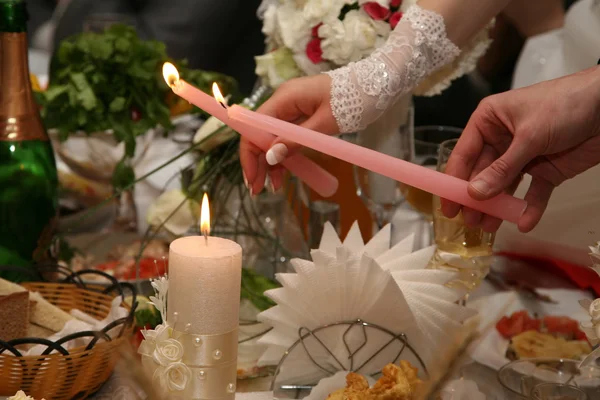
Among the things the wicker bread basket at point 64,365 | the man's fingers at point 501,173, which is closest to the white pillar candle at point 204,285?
the wicker bread basket at point 64,365

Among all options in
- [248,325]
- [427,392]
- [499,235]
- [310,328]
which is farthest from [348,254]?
[499,235]

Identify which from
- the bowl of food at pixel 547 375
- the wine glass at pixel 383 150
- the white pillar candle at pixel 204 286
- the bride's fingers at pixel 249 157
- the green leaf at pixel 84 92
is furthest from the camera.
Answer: the green leaf at pixel 84 92

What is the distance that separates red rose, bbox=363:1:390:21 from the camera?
42.4 inches

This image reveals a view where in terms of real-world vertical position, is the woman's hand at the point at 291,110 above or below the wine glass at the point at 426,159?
above

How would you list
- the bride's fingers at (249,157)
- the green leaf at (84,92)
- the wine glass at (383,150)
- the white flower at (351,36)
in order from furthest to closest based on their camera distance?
the green leaf at (84,92), the wine glass at (383,150), the white flower at (351,36), the bride's fingers at (249,157)

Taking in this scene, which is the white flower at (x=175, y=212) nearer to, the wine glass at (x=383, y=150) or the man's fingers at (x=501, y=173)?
the wine glass at (x=383, y=150)

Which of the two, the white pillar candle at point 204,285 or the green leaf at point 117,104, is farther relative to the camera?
the green leaf at point 117,104

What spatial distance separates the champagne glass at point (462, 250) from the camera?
878mm

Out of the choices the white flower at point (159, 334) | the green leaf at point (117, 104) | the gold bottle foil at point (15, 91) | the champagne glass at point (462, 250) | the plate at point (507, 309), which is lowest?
the plate at point (507, 309)

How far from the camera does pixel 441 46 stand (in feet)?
3.44

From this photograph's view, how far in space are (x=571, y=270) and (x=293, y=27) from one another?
61cm

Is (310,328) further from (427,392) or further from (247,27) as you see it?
(247,27)

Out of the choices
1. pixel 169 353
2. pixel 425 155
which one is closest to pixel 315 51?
pixel 425 155

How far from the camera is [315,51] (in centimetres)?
111
